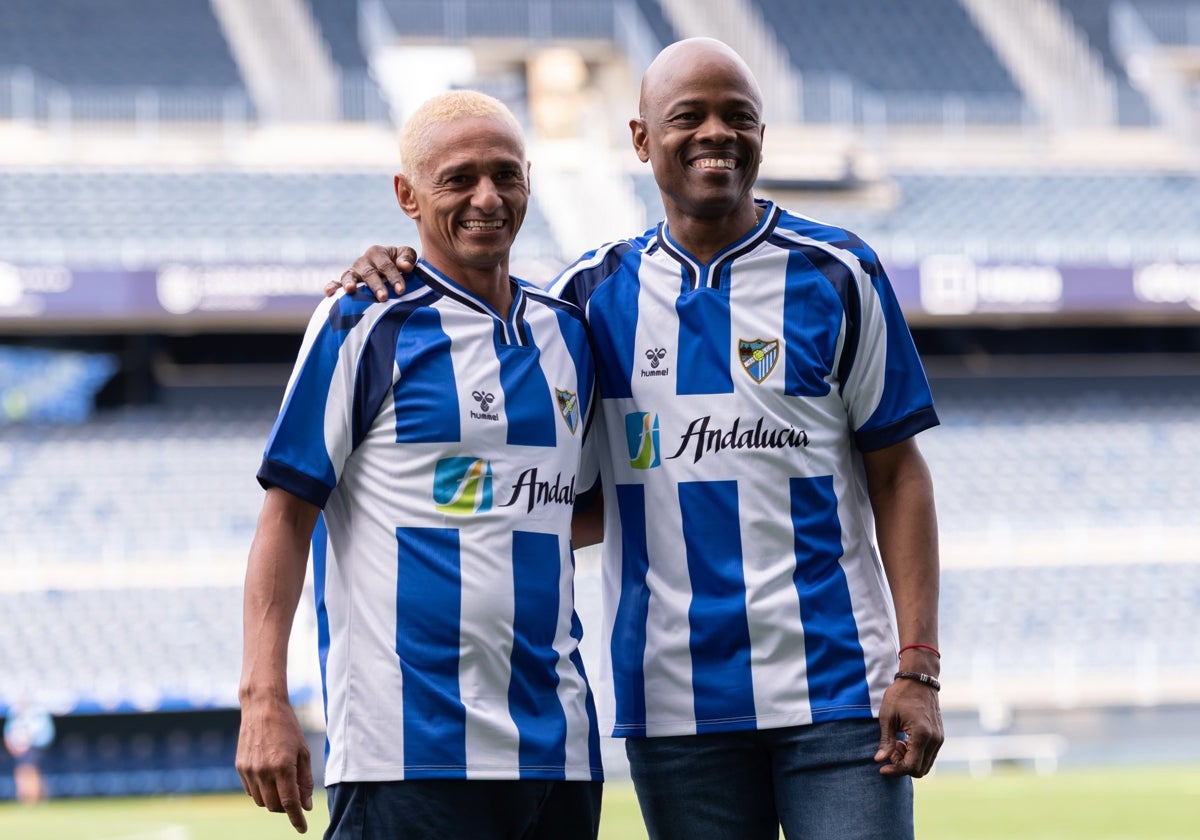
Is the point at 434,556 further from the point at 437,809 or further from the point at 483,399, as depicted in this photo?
the point at 437,809

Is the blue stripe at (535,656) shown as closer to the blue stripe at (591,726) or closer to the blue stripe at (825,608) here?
the blue stripe at (591,726)

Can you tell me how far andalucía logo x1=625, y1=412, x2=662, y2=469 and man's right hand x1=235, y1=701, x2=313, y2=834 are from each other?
0.70 m

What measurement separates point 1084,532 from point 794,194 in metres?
4.48

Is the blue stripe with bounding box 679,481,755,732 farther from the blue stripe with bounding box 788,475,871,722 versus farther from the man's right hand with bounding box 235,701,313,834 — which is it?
the man's right hand with bounding box 235,701,313,834

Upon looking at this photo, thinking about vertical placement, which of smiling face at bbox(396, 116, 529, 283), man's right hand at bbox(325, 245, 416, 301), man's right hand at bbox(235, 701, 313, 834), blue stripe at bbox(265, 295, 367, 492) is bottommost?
man's right hand at bbox(235, 701, 313, 834)

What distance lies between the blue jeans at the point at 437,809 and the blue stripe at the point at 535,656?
0.06 m

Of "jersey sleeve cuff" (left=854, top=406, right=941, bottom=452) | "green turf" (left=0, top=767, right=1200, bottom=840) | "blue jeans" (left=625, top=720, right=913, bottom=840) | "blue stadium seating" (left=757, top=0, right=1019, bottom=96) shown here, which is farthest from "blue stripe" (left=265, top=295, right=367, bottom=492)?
"blue stadium seating" (left=757, top=0, right=1019, bottom=96)

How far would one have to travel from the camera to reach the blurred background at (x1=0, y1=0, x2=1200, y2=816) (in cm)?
1295

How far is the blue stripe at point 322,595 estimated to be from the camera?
90.3 inches

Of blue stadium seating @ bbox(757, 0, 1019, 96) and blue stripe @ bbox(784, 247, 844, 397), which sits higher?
blue stadium seating @ bbox(757, 0, 1019, 96)

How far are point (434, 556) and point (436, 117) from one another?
2.20 feet

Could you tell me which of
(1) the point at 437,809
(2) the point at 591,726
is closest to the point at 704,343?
(2) the point at 591,726

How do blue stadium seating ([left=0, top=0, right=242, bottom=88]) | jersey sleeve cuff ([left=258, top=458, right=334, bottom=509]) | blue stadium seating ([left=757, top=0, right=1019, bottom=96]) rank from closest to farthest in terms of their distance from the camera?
jersey sleeve cuff ([left=258, top=458, right=334, bottom=509]), blue stadium seating ([left=0, top=0, right=242, bottom=88]), blue stadium seating ([left=757, top=0, right=1019, bottom=96])

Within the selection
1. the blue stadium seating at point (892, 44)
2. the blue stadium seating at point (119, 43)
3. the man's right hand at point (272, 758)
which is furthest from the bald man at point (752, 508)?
the blue stadium seating at point (892, 44)
